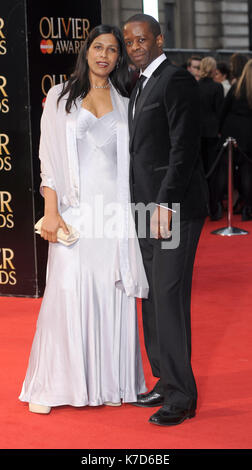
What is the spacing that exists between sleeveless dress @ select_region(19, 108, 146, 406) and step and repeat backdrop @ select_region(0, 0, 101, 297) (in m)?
2.80

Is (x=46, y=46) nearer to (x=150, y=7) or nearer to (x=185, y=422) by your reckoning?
(x=185, y=422)

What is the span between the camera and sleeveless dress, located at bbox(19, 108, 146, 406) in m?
4.19

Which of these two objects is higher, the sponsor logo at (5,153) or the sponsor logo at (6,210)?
the sponsor logo at (5,153)

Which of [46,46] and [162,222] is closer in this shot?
[162,222]

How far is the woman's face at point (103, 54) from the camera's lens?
4098 mm

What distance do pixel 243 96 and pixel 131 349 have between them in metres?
6.63

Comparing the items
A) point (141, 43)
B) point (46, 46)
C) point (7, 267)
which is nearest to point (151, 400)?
point (141, 43)

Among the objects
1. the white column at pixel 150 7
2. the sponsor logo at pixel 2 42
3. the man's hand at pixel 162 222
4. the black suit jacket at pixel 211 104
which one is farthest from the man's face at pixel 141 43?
the white column at pixel 150 7

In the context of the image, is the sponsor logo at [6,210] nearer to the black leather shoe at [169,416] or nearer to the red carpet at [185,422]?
the red carpet at [185,422]

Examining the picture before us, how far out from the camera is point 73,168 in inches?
163

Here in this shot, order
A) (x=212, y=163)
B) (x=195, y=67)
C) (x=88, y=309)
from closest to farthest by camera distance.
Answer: (x=88, y=309), (x=212, y=163), (x=195, y=67)

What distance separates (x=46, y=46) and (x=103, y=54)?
3.02 metres

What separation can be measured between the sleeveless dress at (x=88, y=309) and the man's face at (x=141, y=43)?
1.07ft

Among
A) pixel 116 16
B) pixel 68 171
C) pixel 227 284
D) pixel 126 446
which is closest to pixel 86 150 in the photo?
pixel 68 171
